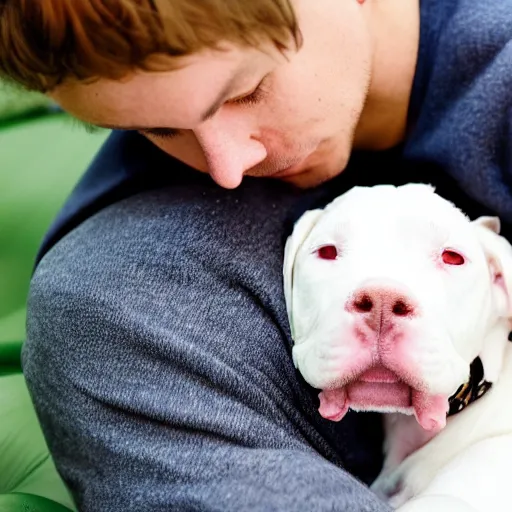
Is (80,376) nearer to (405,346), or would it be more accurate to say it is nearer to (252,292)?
(252,292)

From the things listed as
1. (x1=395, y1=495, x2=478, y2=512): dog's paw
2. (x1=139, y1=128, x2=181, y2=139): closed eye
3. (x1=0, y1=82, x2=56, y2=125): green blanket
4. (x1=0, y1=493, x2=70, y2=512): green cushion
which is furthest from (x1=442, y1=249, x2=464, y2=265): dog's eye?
(x1=0, y1=82, x2=56, y2=125): green blanket

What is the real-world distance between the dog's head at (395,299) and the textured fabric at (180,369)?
78 mm

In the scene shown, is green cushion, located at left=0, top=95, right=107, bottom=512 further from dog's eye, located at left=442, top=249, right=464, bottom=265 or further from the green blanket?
dog's eye, located at left=442, top=249, right=464, bottom=265

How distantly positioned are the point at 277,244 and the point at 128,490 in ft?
1.62

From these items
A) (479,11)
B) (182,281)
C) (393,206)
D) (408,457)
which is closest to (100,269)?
(182,281)

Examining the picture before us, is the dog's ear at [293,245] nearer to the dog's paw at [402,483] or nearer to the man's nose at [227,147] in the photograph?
the man's nose at [227,147]

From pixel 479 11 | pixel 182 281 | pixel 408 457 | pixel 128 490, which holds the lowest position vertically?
pixel 408 457

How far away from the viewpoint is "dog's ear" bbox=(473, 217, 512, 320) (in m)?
1.29

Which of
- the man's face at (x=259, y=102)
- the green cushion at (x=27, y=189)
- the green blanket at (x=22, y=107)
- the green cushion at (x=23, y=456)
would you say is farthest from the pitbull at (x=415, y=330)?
the green blanket at (x=22, y=107)

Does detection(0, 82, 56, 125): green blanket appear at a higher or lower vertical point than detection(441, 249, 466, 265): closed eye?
lower

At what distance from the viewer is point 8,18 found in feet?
3.39

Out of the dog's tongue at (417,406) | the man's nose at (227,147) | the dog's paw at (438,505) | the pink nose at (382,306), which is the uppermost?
the man's nose at (227,147)

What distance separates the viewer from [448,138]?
1355 mm

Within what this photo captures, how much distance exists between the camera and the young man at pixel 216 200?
1042 millimetres
